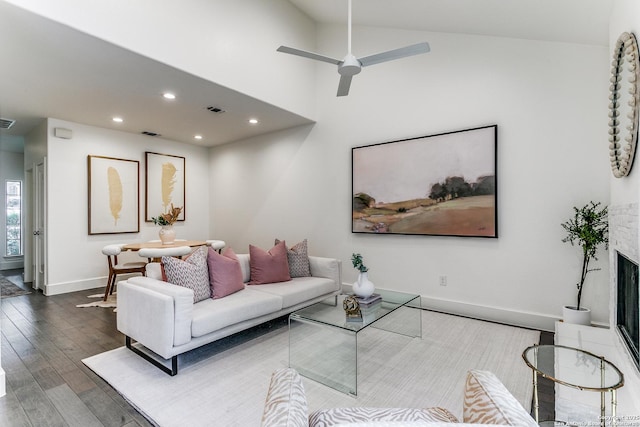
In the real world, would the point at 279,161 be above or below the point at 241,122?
below

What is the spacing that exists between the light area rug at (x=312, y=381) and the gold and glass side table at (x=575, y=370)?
24.1 inches

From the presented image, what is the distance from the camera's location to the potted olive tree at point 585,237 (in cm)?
284

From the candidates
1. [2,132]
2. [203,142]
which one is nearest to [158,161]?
[203,142]

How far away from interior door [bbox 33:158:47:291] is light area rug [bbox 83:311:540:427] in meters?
3.26

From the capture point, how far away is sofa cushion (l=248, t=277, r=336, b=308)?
3.22 m

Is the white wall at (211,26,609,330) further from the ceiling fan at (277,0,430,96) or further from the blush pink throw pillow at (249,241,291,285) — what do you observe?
the ceiling fan at (277,0,430,96)

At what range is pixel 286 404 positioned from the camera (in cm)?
92

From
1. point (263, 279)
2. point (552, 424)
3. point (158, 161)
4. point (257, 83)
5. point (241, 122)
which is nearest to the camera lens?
point (552, 424)

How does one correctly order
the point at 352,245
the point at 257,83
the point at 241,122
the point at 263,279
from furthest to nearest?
the point at 241,122, the point at 352,245, the point at 257,83, the point at 263,279

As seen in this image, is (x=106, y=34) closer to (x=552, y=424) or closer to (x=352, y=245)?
(x=352, y=245)

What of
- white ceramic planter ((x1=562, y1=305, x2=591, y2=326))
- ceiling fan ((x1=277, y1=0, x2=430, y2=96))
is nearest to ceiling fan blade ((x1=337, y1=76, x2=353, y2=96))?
ceiling fan ((x1=277, y1=0, x2=430, y2=96))

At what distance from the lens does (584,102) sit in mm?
3025

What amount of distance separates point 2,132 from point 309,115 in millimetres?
5390

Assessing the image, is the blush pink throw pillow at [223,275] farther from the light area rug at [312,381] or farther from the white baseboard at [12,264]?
the white baseboard at [12,264]
